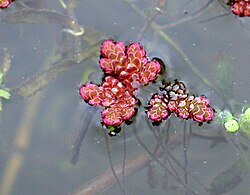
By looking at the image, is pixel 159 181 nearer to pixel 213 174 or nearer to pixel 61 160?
pixel 213 174

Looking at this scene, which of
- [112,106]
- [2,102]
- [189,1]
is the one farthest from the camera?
[189,1]

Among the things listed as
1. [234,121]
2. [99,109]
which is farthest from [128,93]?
[234,121]

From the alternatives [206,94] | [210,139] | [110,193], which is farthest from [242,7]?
[110,193]

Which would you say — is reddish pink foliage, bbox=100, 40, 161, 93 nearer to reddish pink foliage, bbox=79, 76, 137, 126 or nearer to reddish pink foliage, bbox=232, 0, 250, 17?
reddish pink foliage, bbox=79, 76, 137, 126

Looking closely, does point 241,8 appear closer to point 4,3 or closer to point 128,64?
point 128,64

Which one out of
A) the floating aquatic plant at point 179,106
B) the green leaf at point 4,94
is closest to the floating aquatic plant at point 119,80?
the floating aquatic plant at point 179,106

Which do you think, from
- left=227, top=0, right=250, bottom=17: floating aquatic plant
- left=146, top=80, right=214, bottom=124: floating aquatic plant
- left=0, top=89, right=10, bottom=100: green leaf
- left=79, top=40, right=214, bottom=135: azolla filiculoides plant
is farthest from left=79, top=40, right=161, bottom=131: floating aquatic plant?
left=227, top=0, right=250, bottom=17: floating aquatic plant
